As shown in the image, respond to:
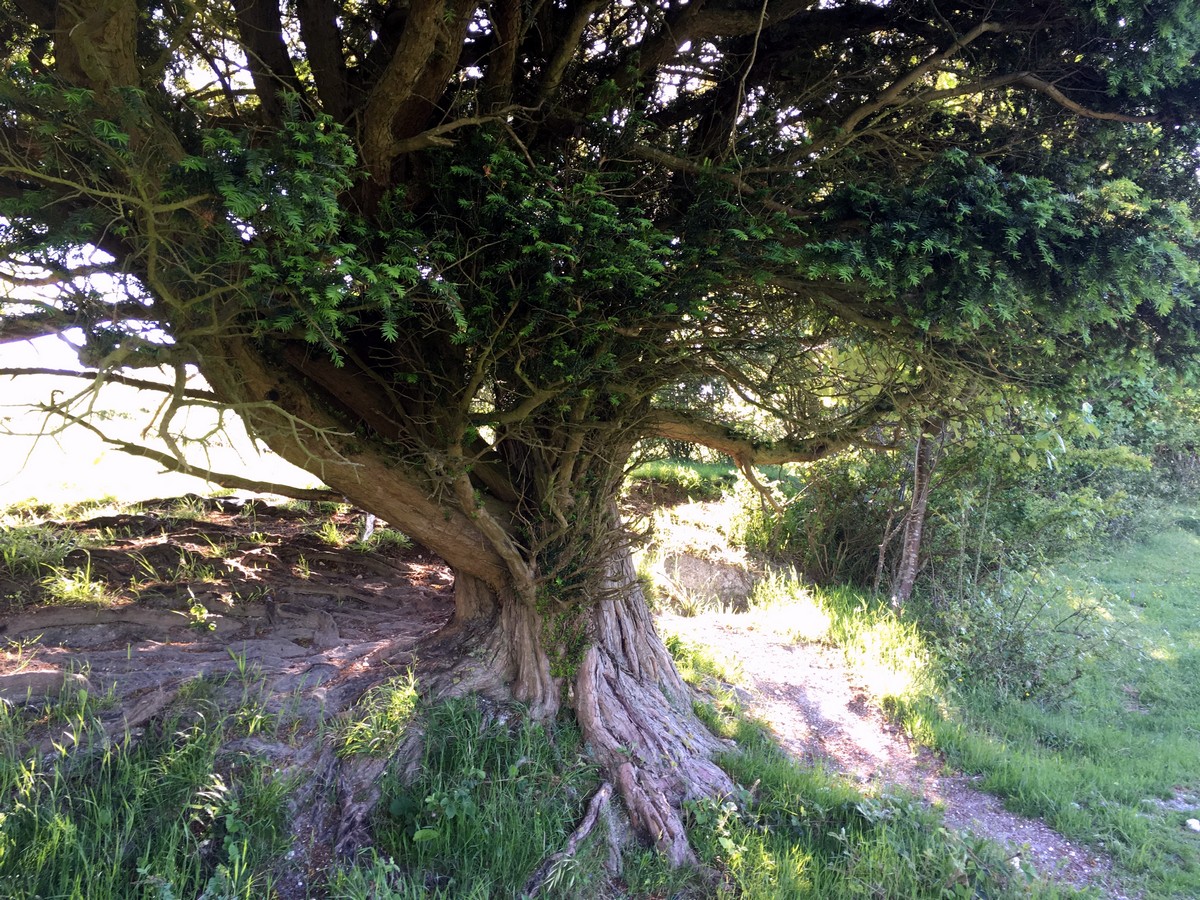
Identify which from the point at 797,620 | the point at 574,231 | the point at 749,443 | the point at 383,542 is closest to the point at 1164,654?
the point at 797,620

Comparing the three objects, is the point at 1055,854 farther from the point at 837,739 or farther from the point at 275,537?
the point at 275,537

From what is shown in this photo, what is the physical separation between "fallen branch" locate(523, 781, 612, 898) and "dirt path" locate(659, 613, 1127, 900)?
1.83m

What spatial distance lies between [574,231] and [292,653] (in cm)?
339

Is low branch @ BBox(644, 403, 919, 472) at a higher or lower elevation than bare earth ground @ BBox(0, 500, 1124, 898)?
higher

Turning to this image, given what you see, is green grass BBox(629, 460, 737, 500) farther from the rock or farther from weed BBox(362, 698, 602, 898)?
the rock

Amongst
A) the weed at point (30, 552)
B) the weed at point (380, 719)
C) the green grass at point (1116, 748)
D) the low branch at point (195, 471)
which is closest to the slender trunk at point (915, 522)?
the green grass at point (1116, 748)

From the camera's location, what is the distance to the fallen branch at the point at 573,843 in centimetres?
344

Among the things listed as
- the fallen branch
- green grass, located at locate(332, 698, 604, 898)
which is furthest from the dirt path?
green grass, located at locate(332, 698, 604, 898)

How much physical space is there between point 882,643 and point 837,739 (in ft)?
6.42

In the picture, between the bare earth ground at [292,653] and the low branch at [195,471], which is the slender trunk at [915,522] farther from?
the low branch at [195,471]

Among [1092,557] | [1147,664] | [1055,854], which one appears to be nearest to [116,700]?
[1055,854]

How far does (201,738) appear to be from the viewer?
357 centimetres

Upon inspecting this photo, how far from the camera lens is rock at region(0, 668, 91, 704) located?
146 inches

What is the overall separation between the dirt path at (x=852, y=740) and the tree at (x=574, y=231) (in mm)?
1421
